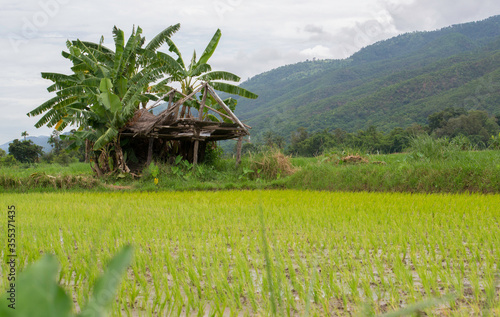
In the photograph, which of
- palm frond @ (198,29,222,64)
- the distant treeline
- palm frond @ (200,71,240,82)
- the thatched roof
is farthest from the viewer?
the distant treeline

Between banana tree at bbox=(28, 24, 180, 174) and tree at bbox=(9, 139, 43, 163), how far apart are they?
15904mm

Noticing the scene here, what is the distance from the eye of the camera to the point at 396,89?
55375mm

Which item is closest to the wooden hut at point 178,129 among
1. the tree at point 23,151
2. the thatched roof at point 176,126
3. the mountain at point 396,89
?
the thatched roof at point 176,126

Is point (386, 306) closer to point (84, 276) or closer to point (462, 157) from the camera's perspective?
point (84, 276)

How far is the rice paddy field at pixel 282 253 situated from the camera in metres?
2.24

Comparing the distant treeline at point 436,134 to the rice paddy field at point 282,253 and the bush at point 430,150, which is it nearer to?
the bush at point 430,150

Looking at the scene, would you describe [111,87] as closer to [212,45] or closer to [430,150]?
[212,45]

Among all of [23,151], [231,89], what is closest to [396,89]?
[23,151]

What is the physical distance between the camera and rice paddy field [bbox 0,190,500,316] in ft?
7.35

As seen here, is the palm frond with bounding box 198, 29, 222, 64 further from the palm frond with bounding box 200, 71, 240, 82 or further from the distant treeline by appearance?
the distant treeline

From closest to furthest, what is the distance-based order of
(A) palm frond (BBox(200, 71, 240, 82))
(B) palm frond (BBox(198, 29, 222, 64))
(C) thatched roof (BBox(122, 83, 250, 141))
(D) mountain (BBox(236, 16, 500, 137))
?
(C) thatched roof (BBox(122, 83, 250, 141))
(B) palm frond (BBox(198, 29, 222, 64))
(A) palm frond (BBox(200, 71, 240, 82))
(D) mountain (BBox(236, 16, 500, 137))

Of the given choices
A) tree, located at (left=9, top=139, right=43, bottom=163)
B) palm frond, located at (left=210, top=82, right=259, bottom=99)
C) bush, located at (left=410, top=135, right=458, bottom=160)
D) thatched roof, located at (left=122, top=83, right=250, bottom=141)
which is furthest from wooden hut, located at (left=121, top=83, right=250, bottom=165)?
tree, located at (left=9, top=139, right=43, bottom=163)

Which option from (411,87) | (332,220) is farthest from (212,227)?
(411,87)

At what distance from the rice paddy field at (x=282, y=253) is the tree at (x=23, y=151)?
23698 mm
